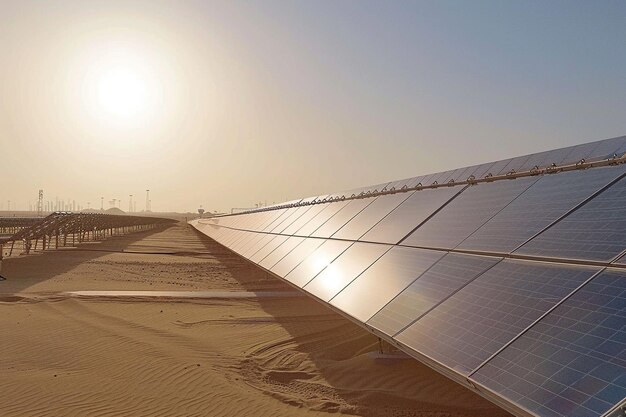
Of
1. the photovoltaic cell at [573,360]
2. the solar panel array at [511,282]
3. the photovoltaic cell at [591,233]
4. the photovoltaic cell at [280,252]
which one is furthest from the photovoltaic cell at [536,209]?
the photovoltaic cell at [280,252]

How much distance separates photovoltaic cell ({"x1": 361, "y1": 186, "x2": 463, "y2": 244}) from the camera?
12031 mm

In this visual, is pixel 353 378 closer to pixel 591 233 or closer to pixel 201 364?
pixel 201 364

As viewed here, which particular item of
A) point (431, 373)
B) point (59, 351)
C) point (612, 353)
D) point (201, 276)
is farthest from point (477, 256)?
point (201, 276)

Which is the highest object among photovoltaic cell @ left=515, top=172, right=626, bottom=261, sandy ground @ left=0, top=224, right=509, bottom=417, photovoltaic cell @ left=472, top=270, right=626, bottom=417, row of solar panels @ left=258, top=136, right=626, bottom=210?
row of solar panels @ left=258, top=136, right=626, bottom=210

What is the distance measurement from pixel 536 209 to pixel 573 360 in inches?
174

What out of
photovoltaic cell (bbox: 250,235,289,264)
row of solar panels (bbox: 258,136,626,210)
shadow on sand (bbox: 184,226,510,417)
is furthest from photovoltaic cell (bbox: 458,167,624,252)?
photovoltaic cell (bbox: 250,235,289,264)

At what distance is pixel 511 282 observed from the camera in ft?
21.6

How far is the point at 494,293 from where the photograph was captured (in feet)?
21.6

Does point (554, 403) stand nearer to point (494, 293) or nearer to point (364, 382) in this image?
point (494, 293)

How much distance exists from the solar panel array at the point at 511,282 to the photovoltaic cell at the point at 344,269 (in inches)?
1.7

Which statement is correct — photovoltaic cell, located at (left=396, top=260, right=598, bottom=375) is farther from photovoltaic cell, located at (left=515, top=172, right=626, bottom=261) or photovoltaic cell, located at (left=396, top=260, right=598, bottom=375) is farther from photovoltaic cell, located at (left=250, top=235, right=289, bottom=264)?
photovoltaic cell, located at (left=250, top=235, right=289, bottom=264)

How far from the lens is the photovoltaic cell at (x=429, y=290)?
7430mm

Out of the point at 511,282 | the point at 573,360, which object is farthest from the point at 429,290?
the point at 573,360

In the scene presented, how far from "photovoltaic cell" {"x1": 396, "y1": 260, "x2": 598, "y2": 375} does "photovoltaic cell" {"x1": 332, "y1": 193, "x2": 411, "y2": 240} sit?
6.75 meters
